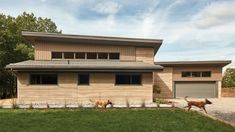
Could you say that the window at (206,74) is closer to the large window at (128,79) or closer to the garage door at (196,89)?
the garage door at (196,89)

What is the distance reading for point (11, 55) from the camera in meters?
39.4

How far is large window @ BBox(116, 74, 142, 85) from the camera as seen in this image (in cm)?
2386

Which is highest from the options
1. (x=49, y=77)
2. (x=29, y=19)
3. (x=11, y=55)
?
(x=29, y=19)

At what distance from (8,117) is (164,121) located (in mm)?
8066

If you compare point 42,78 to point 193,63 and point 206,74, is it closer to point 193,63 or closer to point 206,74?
point 193,63

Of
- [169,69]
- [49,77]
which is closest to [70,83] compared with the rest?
[49,77]

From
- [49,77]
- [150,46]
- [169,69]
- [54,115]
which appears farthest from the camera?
[169,69]

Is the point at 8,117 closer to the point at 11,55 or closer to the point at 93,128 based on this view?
the point at 93,128

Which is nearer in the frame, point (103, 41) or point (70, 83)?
point (70, 83)

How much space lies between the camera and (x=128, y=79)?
23.9m

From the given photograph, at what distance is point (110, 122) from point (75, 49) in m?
15.3

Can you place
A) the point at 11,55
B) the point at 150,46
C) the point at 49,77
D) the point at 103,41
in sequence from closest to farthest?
the point at 49,77 → the point at 103,41 → the point at 150,46 → the point at 11,55

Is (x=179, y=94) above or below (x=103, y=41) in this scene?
below

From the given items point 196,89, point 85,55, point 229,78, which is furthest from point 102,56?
point 229,78
